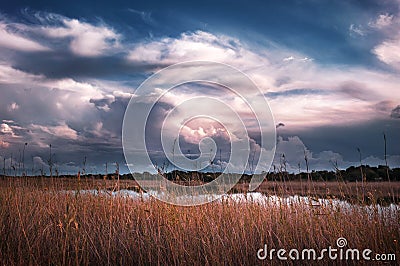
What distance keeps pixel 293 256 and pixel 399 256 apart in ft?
4.08

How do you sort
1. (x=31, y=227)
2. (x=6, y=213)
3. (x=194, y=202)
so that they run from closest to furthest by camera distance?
(x=31, y=227), (x=6, y=213), (x=194, y=202)

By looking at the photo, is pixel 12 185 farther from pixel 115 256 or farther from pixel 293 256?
pixel 293 256

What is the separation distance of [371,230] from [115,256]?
3.45m

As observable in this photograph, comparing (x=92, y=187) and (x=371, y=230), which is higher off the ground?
(x=92, y=187)

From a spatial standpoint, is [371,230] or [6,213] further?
[6,213]

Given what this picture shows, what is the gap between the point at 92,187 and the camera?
8023 millimetres

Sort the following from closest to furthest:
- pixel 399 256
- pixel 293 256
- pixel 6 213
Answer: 1. pixel 399 256
2. pixel 293 256
3. pixel 6 213

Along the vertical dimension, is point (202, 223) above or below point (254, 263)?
above

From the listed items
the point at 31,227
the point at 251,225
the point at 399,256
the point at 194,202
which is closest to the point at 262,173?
the point at 194,202

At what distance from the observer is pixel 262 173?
24.5 ft

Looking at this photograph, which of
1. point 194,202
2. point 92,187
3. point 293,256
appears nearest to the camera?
point 293,256

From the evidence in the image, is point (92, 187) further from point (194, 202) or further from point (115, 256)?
point (115, 256)

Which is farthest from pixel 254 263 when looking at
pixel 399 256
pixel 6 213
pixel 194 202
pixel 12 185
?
pixel 12 185

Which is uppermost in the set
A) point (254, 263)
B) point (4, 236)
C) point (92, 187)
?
point (92, 187)
